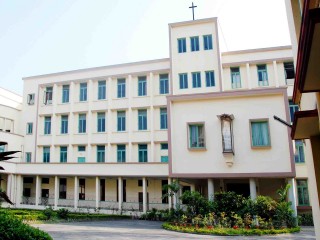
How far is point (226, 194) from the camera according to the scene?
15.8 m

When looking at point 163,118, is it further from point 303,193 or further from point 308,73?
point 308,73

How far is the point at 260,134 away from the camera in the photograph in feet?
53.2

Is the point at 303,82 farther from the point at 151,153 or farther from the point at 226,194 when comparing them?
the point at 151,153

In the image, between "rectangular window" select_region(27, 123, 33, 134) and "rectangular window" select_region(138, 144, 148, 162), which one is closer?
"rectangular window" select_region(138, 144, 148, 162)

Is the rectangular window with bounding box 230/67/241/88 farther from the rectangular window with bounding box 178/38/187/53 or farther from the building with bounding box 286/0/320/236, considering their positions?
the building with bounding box 286/0/320/236

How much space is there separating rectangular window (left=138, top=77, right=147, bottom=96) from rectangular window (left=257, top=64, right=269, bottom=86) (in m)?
10.1

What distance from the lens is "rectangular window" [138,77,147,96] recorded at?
97.8 ft

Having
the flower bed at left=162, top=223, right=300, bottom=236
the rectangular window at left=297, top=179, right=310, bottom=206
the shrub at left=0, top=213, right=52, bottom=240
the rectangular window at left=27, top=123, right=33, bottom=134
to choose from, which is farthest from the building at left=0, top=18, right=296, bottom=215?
the shrub at left=0, top=213, right=52, bottom=240

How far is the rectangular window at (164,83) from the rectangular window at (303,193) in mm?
13162

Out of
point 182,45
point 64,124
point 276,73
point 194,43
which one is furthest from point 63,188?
point 276,73

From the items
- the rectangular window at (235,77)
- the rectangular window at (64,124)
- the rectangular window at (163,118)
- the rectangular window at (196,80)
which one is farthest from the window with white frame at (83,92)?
the rectangular window at (235,77)

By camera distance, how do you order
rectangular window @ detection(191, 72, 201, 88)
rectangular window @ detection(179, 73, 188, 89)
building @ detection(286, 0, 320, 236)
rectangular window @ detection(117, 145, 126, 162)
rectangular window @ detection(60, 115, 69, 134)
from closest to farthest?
1. building @ detection(286, 0, 320, 236)
2. rectangular window @ detection(191, 72, 201, 88)
3. rectangular window @ detection(179, 73, 188, 89)
4. rectangular window @ detection(117, 145, 126, 162)
5. rectangular window @ detection(60, 115, 69, 134)

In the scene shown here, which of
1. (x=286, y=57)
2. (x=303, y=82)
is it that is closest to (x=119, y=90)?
(x=286, y=57)

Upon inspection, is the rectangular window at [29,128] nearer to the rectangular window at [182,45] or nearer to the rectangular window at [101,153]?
the rectangular window at [101,153]
